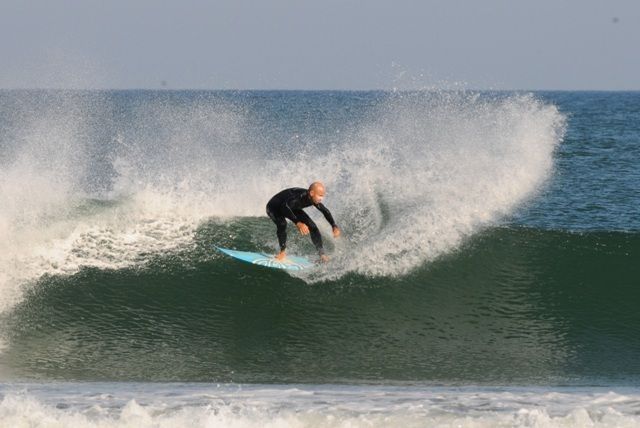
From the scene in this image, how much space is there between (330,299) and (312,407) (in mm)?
3679

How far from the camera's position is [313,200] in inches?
424

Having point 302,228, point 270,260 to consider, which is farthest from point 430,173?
point 302,228

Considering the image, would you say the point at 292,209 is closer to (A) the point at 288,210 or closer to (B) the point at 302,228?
(A) the point at 288,210

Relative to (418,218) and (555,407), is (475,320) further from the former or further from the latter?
(555,407)

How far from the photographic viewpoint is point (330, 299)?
1080 cm

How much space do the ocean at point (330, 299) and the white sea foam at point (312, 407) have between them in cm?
2

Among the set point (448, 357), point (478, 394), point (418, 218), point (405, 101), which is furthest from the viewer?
point (405, 101)

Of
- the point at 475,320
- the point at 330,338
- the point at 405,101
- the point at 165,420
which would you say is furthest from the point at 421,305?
the point at 405,101

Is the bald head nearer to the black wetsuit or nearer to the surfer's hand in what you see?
the black wetsuit

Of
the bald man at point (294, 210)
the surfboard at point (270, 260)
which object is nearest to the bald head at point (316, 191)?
the bald man at point (294, 210)

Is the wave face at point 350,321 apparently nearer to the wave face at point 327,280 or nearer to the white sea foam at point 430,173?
the wave face at point 327,280

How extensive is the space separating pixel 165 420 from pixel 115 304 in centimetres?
429

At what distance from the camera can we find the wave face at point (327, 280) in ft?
30.2

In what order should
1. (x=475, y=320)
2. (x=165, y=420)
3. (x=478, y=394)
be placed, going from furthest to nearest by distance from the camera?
(x=475, y=320) < (x=478, y=394) < (x=165, y=420)
